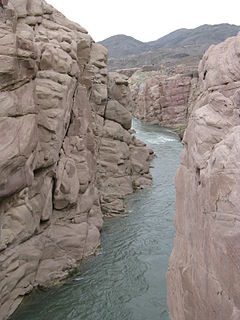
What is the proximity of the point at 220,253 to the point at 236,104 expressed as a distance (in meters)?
2.83

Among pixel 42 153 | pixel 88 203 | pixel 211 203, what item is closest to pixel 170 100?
pixel 88 203

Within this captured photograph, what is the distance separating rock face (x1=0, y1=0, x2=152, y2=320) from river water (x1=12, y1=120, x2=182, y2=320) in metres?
0.75

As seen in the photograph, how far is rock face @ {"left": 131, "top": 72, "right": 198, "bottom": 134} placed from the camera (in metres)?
65.2

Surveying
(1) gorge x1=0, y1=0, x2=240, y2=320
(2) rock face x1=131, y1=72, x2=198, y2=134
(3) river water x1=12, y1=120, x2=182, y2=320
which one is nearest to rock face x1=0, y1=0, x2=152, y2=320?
(1) gorge x1=0, y1=0, x2=240, y2=320

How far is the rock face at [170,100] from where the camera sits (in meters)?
65.2

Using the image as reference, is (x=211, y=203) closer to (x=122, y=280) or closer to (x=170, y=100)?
(x=122, y=280)

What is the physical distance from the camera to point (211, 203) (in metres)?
6.64

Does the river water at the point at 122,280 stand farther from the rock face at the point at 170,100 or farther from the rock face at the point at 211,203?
the rock face at the point at 170,100

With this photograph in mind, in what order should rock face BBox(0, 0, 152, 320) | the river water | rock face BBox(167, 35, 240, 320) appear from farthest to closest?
1. the river water
2. rock face BBox(0, 0, 152, 320)
3. rock face BBox(167, 35, 240, 320)

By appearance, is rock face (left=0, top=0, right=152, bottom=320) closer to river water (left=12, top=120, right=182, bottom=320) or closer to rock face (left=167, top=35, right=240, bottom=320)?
river water (left=12, top=120, right=182, bottom=320)

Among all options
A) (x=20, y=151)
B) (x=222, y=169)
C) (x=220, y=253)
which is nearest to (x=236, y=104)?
(x=222, y=169)

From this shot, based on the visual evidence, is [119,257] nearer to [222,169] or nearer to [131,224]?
[131,224]

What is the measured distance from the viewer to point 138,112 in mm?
75312

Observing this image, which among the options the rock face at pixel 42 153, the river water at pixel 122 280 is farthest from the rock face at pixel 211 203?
the rock face at pixel 42 153
